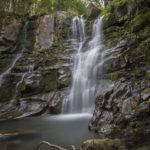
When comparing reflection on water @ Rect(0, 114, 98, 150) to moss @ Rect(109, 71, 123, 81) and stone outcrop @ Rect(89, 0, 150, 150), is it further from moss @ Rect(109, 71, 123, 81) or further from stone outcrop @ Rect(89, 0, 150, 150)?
moss @ Rect(109, 71, 123, 81)

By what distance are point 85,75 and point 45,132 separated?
4.92 meters

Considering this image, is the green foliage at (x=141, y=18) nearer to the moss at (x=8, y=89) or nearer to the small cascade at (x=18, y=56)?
the moss at (x=8, y=89)

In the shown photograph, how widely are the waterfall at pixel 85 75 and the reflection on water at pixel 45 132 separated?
79 cm

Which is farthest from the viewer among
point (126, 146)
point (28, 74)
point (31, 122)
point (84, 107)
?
point (28, 74)

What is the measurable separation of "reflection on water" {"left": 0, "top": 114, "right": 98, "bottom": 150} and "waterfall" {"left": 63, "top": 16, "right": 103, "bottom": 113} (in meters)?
0.79

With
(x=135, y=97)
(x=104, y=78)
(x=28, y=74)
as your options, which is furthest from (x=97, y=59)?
(x=135, y=97)

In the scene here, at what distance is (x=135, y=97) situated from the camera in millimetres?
8188

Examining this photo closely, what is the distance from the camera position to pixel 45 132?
30.2 ft

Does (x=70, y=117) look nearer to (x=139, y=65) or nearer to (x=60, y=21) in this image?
(x=139, y=65)

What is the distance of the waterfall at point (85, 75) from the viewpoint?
1234cm

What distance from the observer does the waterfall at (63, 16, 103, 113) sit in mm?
12344

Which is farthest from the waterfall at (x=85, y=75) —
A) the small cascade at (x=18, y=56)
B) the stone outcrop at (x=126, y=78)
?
the small cascade at (x=18, y=56)

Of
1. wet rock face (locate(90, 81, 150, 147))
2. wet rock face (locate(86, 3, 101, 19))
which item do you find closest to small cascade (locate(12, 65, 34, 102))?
Answer: wet rock face (locate(86, 3, 101, 19))

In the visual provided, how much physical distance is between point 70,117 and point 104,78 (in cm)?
233
